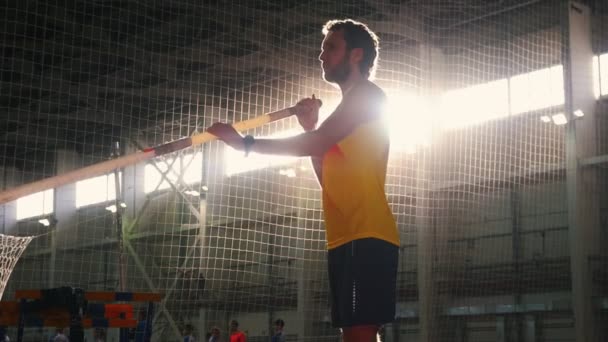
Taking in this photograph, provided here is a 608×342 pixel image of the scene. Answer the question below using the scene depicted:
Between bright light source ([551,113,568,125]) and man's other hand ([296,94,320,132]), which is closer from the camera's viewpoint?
man's other hand ([296,94,320,132])

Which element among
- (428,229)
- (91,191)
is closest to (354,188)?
(428,229)

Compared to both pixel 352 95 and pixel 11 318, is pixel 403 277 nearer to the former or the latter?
pixel 11 318

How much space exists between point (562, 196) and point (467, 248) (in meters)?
1.71

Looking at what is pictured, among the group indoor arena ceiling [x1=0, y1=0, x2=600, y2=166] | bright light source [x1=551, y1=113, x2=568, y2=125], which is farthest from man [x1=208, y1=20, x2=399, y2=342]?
bright light source [x1=551, y1=113, x2=568, y2=125]

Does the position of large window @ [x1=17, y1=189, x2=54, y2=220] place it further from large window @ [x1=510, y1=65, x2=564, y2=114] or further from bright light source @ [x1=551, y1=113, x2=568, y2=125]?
bright light source @ [x1=551, y1=113, x2=568, y2=125]

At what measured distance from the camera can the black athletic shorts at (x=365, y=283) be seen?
2.43m

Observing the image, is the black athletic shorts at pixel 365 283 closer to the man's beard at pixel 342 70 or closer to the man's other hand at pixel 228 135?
A: the man's other hand at pixel 228 135

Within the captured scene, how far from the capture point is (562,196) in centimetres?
1415

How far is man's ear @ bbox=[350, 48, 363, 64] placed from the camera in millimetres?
2670

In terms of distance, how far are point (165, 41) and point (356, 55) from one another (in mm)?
10579

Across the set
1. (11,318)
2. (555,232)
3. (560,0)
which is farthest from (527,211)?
(11,318)

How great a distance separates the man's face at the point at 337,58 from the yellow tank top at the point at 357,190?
20 cm

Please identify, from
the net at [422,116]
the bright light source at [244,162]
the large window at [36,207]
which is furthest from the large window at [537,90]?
the large window at [36,207]

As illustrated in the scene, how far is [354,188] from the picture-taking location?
8.27 ft
